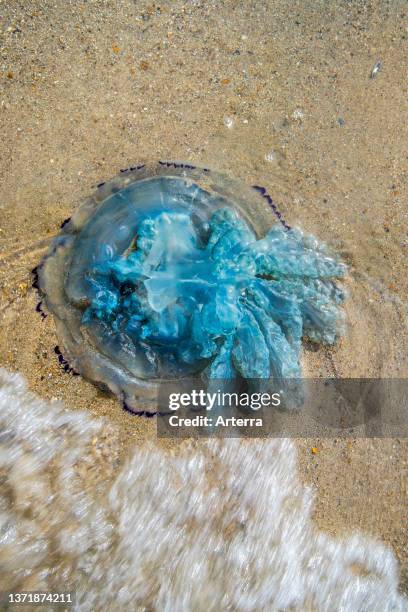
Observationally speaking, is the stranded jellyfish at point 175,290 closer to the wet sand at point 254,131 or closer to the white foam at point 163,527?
the wet sand at point 254,131

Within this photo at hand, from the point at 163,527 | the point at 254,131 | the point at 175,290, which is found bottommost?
the point at 163,527

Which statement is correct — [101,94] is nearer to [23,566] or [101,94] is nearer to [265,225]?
[265,225]

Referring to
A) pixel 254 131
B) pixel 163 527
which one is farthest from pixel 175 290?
pixel 163 527

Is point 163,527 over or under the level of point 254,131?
under

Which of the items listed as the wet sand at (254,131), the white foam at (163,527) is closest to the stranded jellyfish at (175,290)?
the wet sand at (254,131)

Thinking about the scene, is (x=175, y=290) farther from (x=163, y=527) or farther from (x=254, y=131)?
(x=163, y=527)
